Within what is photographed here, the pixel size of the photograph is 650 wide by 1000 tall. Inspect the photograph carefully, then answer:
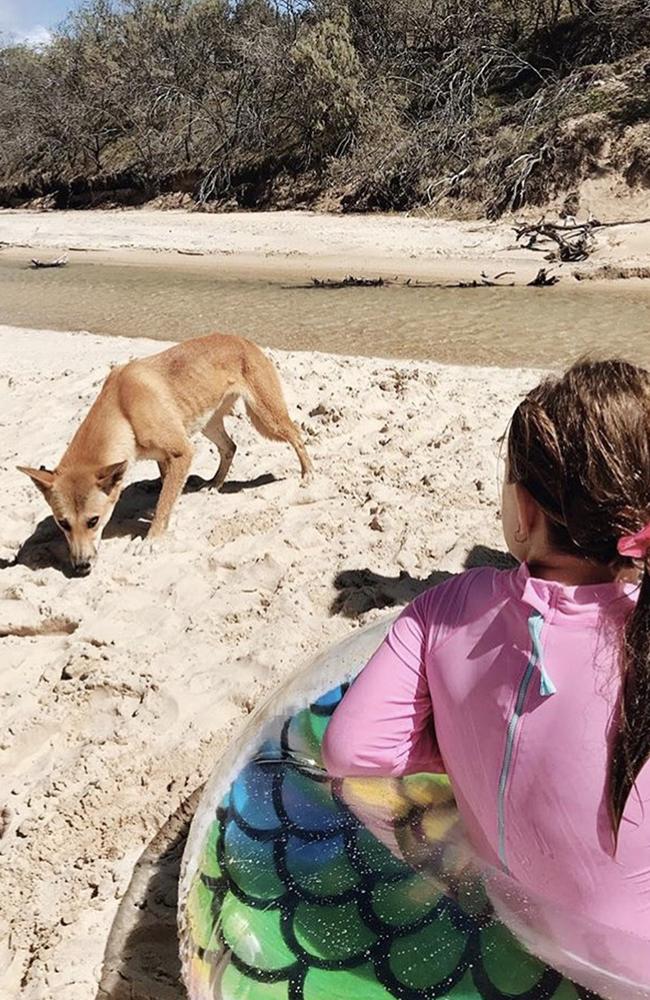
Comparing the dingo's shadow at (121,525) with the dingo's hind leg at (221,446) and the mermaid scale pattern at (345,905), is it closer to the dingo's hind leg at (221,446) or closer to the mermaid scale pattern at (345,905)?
the dingo's hind leg at (221,446)

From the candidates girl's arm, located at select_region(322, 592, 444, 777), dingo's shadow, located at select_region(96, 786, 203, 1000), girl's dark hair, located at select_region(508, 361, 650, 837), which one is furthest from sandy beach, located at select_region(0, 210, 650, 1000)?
girl's dark hair, located at select_region(508, 361, 650, 837)

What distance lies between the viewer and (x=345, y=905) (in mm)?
2229

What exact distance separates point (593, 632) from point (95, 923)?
230cm

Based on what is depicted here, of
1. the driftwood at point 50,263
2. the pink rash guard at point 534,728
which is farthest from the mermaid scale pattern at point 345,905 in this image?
the driftwood at point 50,263

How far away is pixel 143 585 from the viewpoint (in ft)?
17.4

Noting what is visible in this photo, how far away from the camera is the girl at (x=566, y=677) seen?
5.50 feet

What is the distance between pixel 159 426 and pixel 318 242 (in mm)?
15496

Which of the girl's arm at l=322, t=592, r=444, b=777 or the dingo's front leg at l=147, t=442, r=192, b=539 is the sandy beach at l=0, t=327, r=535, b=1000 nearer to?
the dingo's front leg at l=147, t=442, r=192, b=539

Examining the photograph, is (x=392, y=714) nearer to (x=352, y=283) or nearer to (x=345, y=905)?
(x=345, y=905)

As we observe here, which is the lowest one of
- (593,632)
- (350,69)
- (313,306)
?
(313,306)

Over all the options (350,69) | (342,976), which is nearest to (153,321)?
(342,976)

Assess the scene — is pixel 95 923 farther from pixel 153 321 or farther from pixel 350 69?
pixel 350 69

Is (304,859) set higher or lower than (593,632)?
lower

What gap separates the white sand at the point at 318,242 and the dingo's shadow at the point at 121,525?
33.5 ft
